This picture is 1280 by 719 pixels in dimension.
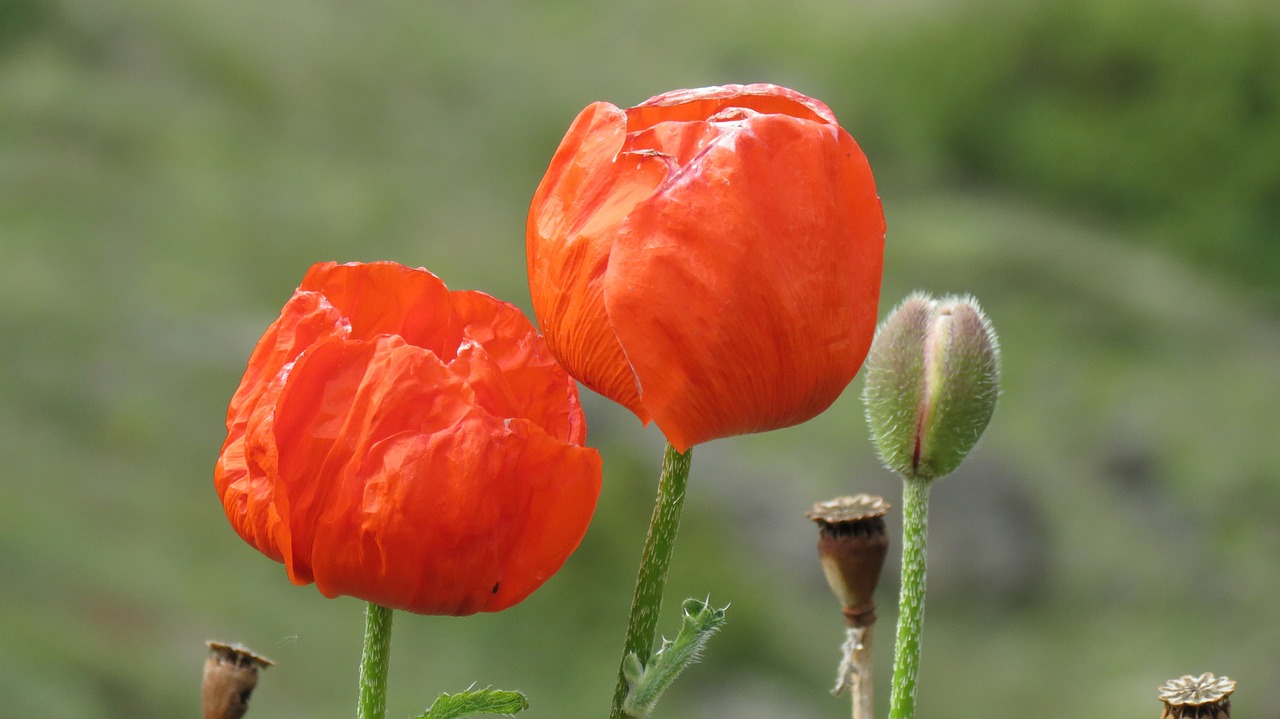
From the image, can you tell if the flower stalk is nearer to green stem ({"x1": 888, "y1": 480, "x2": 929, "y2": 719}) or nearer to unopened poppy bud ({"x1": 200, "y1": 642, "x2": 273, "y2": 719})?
green stem ({"x1": 888, "y1": 480, "x2": 929, "y2": 719})

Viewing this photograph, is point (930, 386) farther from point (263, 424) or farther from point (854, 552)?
point (263, 424)

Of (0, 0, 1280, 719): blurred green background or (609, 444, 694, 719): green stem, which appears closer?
(609, 444, 694, 719): green stem

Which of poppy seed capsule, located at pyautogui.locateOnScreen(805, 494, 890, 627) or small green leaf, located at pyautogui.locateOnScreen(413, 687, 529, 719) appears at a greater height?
poppy seed capsule, located at pyautogui.locateOnScreen(805, 494, 890, 627)

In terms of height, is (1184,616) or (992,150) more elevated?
(992,150)

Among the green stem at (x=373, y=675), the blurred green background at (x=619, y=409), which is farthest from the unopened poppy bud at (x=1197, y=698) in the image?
the blurred green background at (x=619, y=409)

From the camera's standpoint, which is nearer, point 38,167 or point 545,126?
point 38,167

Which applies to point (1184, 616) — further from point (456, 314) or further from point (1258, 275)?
point (456, 314)

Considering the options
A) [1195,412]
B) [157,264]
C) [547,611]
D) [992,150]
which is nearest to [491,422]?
[547,611]

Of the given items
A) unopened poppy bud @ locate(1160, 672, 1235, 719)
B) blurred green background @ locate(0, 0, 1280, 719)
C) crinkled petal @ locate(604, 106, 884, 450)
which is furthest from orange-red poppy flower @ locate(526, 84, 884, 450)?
blurred green background @ locate(0, 0, 1280, 719)
